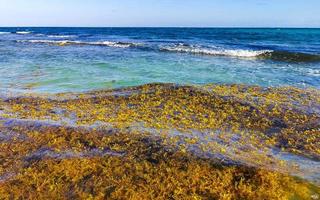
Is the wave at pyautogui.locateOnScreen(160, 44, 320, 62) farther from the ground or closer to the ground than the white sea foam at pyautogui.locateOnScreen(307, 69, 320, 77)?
farther from the ground

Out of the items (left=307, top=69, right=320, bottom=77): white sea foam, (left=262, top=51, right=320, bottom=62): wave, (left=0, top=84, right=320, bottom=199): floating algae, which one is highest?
(left=262, top=51, right=320, bottom=62): wave

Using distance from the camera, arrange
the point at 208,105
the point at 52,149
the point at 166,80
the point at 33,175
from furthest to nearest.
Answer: the point at 166,80 < the point at 208,105 < the point at 52,149 < the point at 33,175

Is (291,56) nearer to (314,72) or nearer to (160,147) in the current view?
(314,72)

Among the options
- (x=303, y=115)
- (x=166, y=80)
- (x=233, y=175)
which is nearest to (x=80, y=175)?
(x=233, y=175)

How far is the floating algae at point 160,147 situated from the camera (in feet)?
24.9

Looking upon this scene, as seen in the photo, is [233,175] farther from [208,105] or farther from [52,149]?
[208,105]

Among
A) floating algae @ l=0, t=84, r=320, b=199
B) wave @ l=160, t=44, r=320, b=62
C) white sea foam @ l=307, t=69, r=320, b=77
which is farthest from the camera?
wave @ l=160, t=44, r=320, b=62

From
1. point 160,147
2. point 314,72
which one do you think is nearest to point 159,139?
point 160,147

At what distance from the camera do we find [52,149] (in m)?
9.52

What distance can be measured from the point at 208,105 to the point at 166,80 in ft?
21.8

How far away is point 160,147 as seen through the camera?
383 inches

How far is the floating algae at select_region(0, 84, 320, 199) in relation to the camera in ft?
24.9

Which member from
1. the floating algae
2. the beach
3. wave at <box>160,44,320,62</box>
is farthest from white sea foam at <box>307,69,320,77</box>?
the floating algae

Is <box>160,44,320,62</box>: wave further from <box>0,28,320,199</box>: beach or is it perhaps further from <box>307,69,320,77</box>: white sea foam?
<box>0,28,320,199</box>: beach
